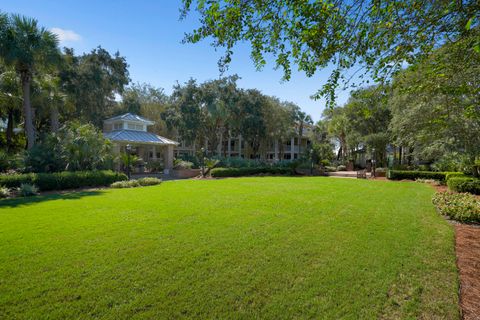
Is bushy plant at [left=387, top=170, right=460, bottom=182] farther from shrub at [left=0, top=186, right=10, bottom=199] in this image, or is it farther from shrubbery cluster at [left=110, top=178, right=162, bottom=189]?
shrub at [left=0, top=186, right=10, bottom=199]

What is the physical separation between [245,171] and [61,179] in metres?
14.2

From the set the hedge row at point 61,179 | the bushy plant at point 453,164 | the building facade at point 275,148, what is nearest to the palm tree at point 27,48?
the hedge row at point 61,179

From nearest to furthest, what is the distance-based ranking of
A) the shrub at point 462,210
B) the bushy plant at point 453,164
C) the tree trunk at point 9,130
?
the shrub at point 462,210, the bushy plant at point 453,164, the tree trunk at point 9,130

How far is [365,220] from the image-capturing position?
22.6ft

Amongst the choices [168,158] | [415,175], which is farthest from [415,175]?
[168,158]

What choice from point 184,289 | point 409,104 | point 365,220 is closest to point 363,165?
point 409,104

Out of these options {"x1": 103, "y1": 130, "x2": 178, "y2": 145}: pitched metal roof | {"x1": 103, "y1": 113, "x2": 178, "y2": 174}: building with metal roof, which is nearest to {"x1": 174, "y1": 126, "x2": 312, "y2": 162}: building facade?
{"x1": 103, "y1": 113, "x2": 178, "y2": 174}: building with metal roof

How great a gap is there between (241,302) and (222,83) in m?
30.7

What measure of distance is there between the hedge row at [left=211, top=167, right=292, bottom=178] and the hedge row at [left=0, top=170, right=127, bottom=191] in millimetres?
8520

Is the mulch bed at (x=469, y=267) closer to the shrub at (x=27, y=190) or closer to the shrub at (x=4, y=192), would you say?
the shrub at (x=27, y=190)

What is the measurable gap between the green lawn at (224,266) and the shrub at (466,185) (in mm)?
7531

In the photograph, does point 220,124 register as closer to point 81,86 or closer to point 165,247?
point 81,86

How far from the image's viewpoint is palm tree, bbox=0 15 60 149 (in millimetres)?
14812

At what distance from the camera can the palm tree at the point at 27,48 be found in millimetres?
14812
